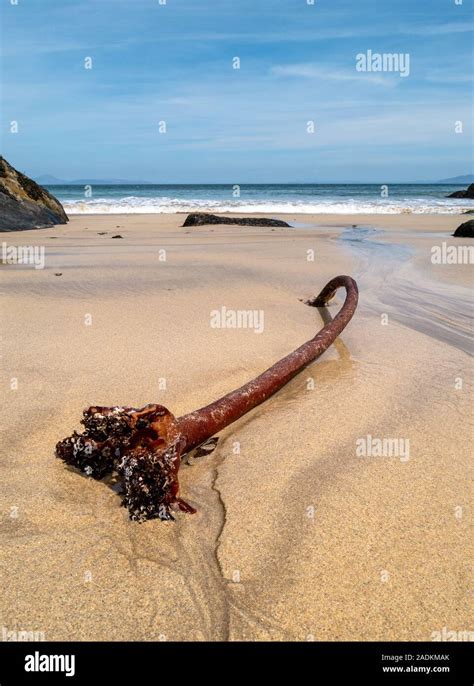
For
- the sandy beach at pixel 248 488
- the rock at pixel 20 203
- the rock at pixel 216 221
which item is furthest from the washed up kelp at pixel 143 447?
the rock at pixel 216 221

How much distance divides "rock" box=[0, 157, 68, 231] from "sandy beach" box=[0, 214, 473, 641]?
25.8 ft

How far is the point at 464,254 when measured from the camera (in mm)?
9148

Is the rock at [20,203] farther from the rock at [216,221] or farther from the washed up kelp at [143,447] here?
the washed up kelp at [143,447]

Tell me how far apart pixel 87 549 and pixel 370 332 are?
10.6 ft

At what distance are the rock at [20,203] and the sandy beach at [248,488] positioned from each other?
25.8 feet

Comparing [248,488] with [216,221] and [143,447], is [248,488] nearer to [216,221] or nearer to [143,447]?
[143,447]

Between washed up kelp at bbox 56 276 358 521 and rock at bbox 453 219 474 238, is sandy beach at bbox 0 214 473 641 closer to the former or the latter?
washed up kelp at bbox 56 276 358 521

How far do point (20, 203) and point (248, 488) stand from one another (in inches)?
481

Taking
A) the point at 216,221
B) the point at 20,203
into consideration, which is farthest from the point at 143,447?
→ the point at 216,221

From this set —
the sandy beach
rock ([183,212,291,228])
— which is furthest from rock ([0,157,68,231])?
the sandy beach

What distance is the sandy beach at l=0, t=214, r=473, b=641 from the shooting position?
4.85 ft

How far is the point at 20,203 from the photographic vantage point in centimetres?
1241

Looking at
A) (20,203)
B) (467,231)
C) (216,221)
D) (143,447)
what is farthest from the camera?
(216,221)
